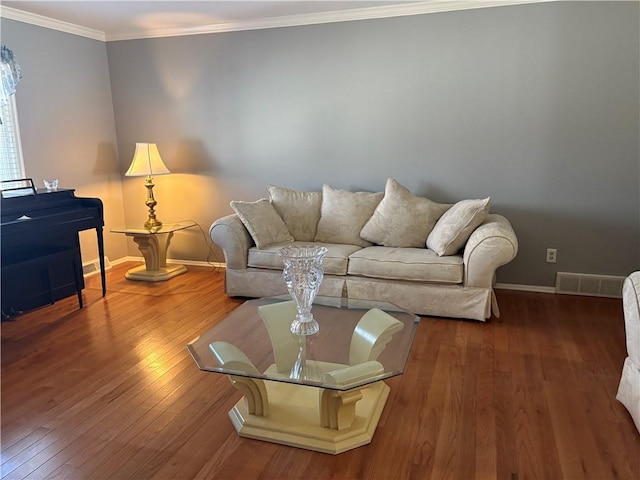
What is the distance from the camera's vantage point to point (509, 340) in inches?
117

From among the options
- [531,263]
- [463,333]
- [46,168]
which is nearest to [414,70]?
[531,263]

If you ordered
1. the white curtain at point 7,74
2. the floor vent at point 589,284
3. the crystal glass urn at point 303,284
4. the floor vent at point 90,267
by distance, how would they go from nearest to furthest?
the crystal glass urn at point 303,284
the white curtain at point 7,74
the floor vent at point 589,284
the floor vent at point 90,267

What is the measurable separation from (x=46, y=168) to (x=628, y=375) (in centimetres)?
448

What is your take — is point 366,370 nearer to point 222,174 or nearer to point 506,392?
point 506,392

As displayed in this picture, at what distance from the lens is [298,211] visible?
4098mm

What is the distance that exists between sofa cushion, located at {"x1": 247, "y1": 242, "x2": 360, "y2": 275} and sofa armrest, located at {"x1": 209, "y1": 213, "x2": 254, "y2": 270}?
0.21ft

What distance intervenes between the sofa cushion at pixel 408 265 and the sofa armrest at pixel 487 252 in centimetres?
8

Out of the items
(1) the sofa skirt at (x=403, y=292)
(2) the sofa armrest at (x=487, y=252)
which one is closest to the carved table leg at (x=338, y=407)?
(1) the sofa skirt at (x=403, y=292)

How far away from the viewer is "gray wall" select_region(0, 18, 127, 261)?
12.9ft

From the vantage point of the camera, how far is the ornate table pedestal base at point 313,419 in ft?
6.38

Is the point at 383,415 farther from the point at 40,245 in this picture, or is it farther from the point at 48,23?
the point at 48,23

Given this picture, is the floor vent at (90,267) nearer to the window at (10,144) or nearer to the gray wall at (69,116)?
the gray wall at (69,116)

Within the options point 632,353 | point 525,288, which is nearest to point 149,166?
point 525,288

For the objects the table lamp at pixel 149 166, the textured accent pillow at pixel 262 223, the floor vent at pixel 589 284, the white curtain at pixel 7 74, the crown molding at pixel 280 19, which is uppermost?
the crown molding at pixel 280 19
